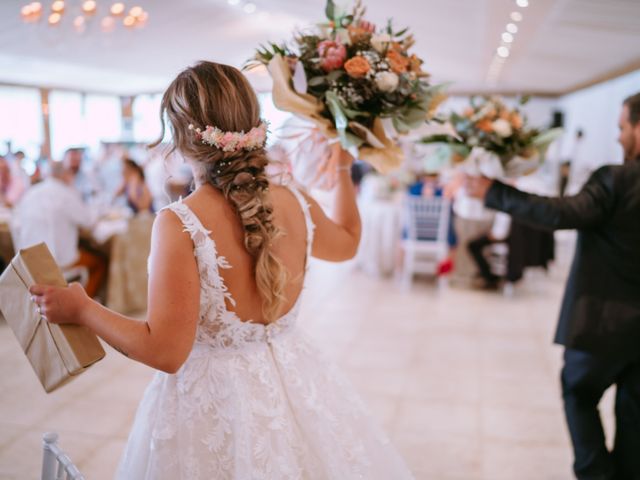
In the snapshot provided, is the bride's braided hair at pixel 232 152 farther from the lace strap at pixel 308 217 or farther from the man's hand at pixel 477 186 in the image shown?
the man's hand at pixel 477 186

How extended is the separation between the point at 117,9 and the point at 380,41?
1588mm

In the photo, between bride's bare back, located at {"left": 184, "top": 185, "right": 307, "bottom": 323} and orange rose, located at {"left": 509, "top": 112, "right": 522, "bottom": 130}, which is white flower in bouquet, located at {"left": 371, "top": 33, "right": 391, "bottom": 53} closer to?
bride's bare back, located at {"left": 184, "top": 185, "right": 307, "bottom": 323}

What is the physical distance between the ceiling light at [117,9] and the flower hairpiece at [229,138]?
1.82 m

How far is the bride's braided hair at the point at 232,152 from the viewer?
3.90 feet

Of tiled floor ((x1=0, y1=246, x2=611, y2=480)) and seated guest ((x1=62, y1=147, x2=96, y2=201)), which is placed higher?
seated guest ((x1=62, y1=147, x2=96, y2=201))

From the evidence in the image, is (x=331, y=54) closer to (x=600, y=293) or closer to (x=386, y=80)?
(x=386, y=80)

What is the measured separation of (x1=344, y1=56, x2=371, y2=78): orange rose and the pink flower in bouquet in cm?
4

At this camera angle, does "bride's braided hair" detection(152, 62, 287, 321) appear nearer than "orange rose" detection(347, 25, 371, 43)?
Yes

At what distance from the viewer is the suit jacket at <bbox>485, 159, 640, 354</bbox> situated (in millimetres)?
2051

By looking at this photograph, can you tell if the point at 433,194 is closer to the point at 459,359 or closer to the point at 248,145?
the point at 459,359

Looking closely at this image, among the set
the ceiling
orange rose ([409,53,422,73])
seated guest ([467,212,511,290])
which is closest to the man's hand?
orange rose ([409,53,422,73])

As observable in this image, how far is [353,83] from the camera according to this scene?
163cm

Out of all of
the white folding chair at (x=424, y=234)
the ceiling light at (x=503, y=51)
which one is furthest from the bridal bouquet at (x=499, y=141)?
the ceiling light at (x=503, y=51)

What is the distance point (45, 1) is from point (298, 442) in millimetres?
1826
